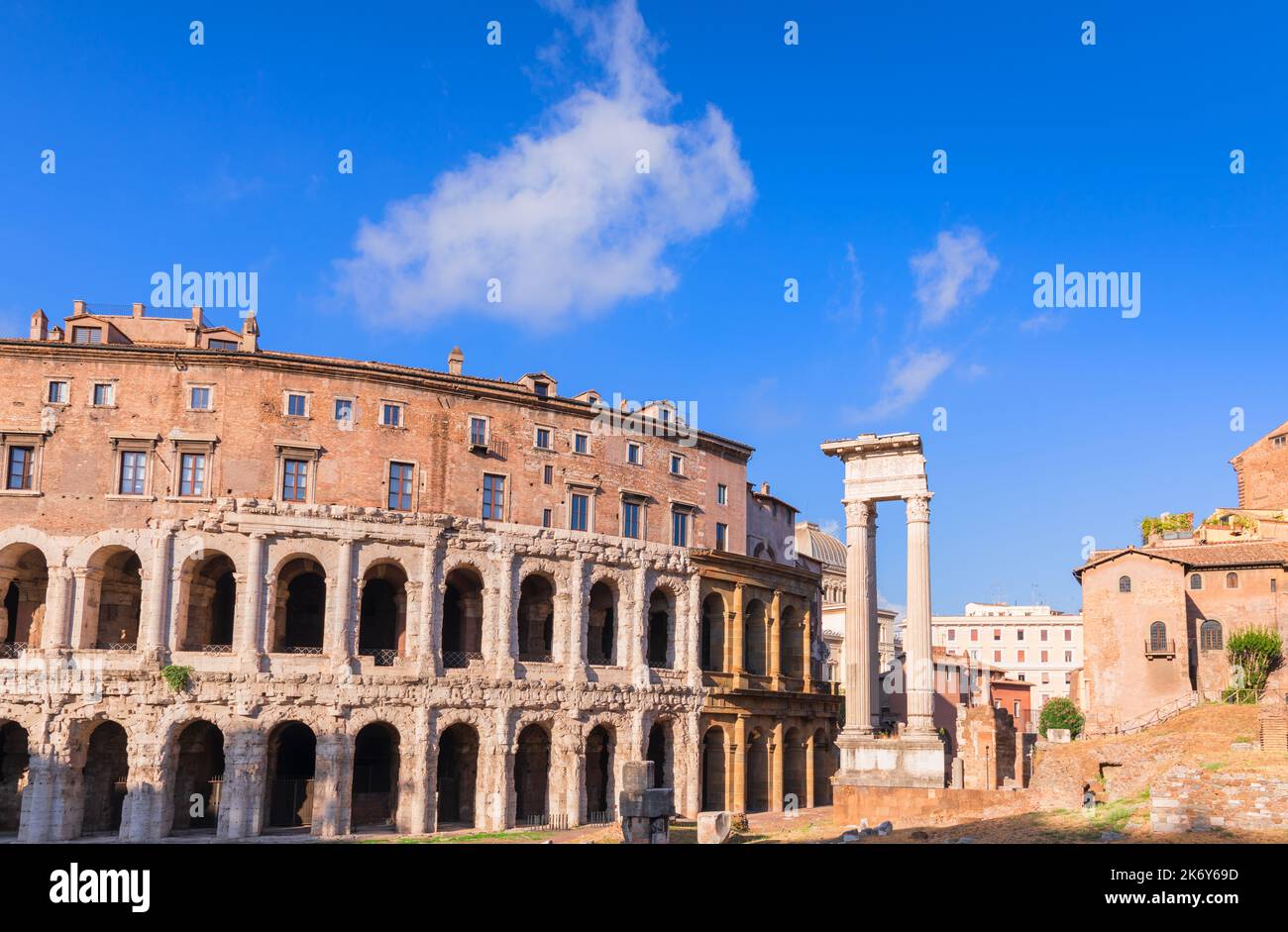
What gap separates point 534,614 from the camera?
50.3m

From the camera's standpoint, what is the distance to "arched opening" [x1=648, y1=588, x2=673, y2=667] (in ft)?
177

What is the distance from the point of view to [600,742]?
5131 cm

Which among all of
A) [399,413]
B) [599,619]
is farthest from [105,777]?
[599,619]

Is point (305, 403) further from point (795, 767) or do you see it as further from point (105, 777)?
point (795, 767)

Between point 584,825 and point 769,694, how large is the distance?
12.4 m

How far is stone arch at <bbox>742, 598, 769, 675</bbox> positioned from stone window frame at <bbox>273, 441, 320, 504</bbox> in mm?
22056

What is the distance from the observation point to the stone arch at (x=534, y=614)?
50156 mm

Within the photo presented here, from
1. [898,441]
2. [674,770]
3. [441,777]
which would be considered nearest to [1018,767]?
[898,441]

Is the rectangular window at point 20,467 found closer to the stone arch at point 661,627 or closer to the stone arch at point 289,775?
the stone arch at point 289,775

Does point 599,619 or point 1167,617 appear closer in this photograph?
point 599,619

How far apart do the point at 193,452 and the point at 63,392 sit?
5.53m
